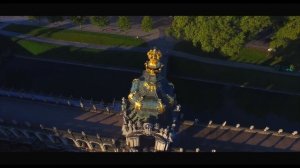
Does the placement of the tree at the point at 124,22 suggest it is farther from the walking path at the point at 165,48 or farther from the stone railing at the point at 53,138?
the stone railing at the point at 53,138

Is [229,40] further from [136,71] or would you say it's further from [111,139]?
[111,139]

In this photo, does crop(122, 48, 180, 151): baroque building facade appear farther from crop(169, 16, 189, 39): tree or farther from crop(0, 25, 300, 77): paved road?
crop(0, 25, 300, 77): paved road

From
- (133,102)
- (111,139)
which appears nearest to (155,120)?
(133,102)

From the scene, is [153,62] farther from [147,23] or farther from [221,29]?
[147,23]

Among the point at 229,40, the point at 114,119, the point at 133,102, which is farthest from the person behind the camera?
the point at 229,40

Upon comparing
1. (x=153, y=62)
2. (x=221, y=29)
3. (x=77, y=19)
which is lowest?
(x=153, y=62)

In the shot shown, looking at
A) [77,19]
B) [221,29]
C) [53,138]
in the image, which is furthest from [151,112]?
[77,19]
